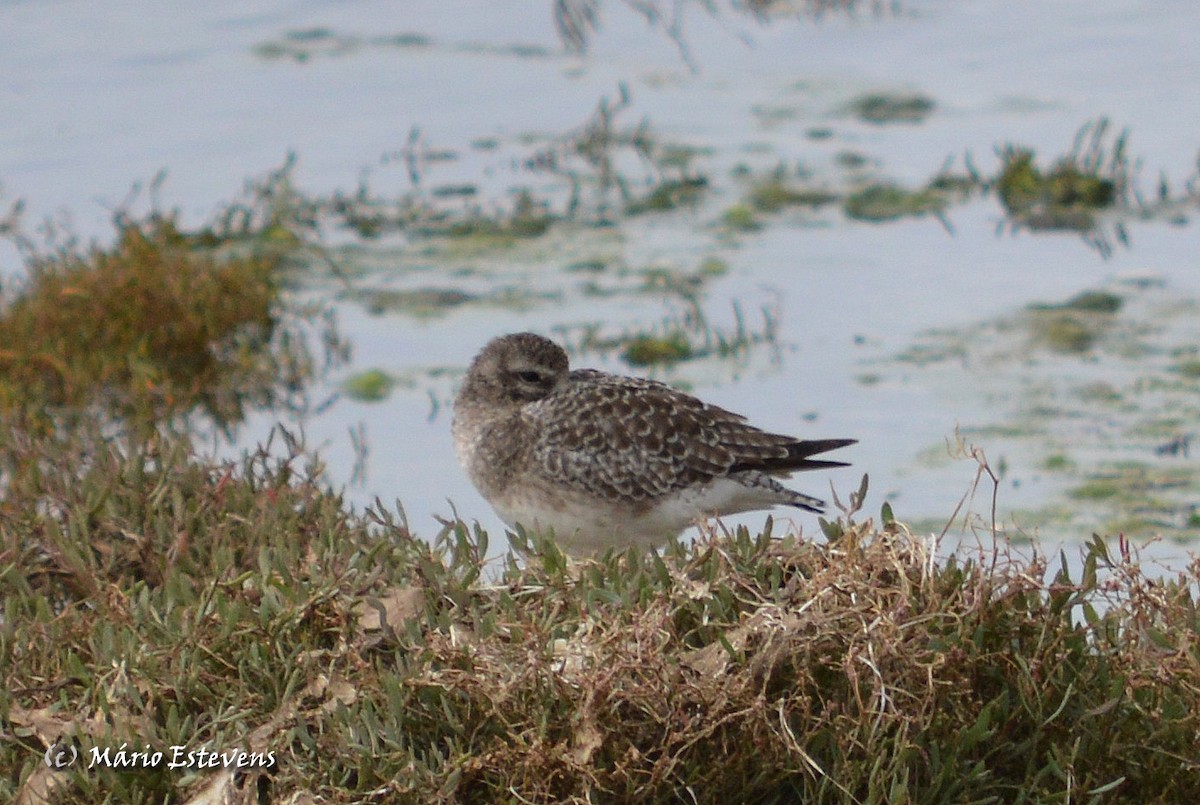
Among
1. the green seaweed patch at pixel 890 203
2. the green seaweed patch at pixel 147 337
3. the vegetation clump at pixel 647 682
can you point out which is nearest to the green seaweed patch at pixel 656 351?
the green seaweed patch at pixel 147 337

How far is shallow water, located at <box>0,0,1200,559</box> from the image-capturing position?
35.1 ft

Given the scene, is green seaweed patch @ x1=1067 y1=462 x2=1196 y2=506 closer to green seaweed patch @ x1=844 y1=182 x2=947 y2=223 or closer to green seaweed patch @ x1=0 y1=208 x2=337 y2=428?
green seaweed patch @ x1=844 y1=182 x2=947 y2=223

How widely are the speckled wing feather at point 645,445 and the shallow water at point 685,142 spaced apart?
885 millimetres

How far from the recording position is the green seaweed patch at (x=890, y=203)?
43.7ft

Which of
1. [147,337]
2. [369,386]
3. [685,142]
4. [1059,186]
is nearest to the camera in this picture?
[147,337]

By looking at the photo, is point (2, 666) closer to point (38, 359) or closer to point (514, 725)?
point (514, 725)

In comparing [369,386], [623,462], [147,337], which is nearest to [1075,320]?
[369,386]

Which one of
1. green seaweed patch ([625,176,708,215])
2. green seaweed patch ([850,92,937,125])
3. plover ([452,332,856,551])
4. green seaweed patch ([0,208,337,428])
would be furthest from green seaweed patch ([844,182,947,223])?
plover ([452,332,856,551])

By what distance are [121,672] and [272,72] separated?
11.0m

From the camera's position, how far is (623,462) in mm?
8094

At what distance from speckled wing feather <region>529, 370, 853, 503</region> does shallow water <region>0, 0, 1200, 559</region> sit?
88cm

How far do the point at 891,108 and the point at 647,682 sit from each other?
10209 mm

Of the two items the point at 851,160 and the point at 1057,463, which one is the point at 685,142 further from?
the point at 1057,463

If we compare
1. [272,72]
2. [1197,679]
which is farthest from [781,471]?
[272,72]
